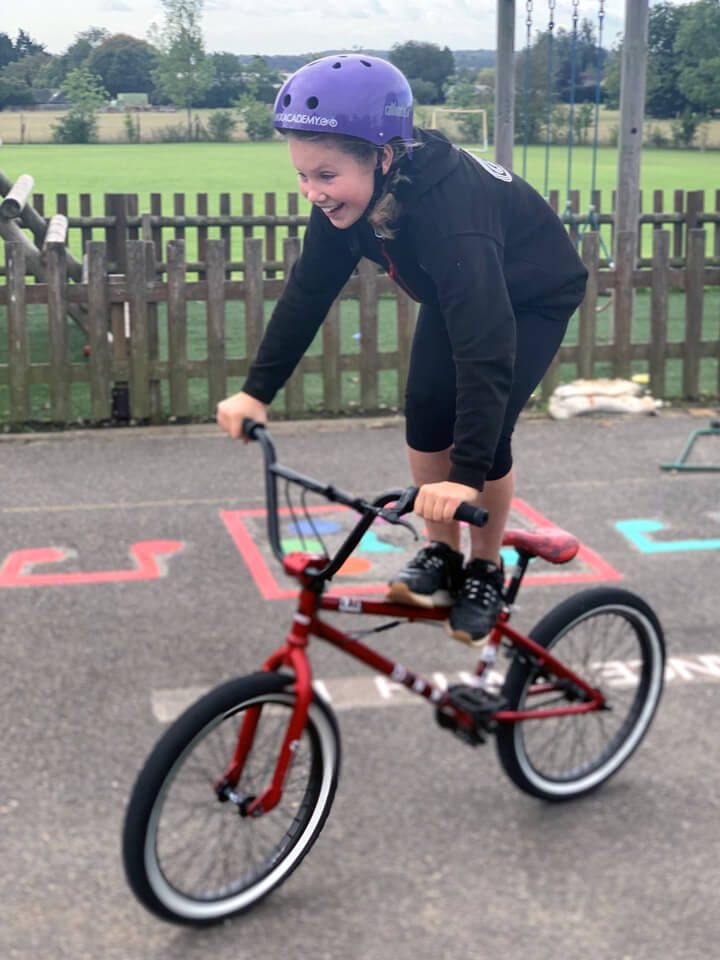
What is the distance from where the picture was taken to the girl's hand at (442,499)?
2.93m

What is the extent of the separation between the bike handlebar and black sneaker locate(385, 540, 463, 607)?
0.28 meters

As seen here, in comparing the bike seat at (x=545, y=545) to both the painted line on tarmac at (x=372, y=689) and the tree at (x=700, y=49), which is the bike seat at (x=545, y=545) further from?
the tree at (x=700, y=49)

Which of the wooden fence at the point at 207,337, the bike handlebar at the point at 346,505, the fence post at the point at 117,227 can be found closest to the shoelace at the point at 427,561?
the bike handlebar at the point at 346,505

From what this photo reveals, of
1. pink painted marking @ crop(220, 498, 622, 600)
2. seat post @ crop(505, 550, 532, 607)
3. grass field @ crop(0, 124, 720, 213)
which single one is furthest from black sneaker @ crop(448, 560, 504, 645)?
grass field @ crop(0, 124, 720, 213)

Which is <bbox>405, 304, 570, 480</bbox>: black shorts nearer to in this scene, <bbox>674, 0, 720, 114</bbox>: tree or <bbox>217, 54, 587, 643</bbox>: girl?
<bbox>217, 54, 587, 643</bbox>: girl

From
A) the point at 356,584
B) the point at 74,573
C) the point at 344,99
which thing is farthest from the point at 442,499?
the point at 74,573

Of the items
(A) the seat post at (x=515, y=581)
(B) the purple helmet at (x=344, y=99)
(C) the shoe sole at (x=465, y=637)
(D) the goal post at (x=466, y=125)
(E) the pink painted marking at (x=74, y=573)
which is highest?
(D) the goal post at (x=466, y=125)

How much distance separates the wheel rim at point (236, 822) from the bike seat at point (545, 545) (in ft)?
2.77

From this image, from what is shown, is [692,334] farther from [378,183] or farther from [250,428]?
[378,183]

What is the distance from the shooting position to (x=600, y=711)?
13.6 ft

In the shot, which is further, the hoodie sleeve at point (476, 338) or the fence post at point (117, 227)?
the fence post at point (117, 227)

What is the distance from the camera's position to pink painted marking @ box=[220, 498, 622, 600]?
6.03m

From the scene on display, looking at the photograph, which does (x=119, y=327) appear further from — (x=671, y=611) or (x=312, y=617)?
(x=312, y=617)

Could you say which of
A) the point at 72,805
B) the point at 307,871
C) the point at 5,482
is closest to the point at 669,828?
the point at 307,871
